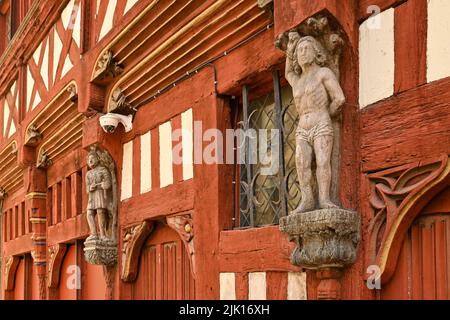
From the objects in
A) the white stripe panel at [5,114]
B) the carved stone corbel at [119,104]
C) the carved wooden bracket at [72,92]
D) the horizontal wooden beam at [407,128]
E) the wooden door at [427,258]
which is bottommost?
the wooden door at [427,258]

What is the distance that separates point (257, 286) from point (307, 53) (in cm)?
132

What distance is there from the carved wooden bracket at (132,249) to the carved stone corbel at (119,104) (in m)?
0.91

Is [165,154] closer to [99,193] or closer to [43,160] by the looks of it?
[99,193]

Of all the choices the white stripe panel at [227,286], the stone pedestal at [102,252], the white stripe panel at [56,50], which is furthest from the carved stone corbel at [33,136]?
the white stripe panel at [227,286]

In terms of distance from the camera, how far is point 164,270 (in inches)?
208

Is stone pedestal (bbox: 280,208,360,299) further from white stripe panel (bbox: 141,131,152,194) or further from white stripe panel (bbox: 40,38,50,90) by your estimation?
white stripe panel (bbox: 40,38,50,90)

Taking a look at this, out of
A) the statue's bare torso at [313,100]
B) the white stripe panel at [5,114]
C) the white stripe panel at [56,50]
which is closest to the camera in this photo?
the statue's bare torso at [313,100]

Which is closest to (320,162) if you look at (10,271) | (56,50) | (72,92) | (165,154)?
(165,154)

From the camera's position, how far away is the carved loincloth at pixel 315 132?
10.3 feet

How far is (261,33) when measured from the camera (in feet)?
13.0

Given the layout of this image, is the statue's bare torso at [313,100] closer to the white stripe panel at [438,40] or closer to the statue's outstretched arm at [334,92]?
the statue's outstretched arm at [334,92]
